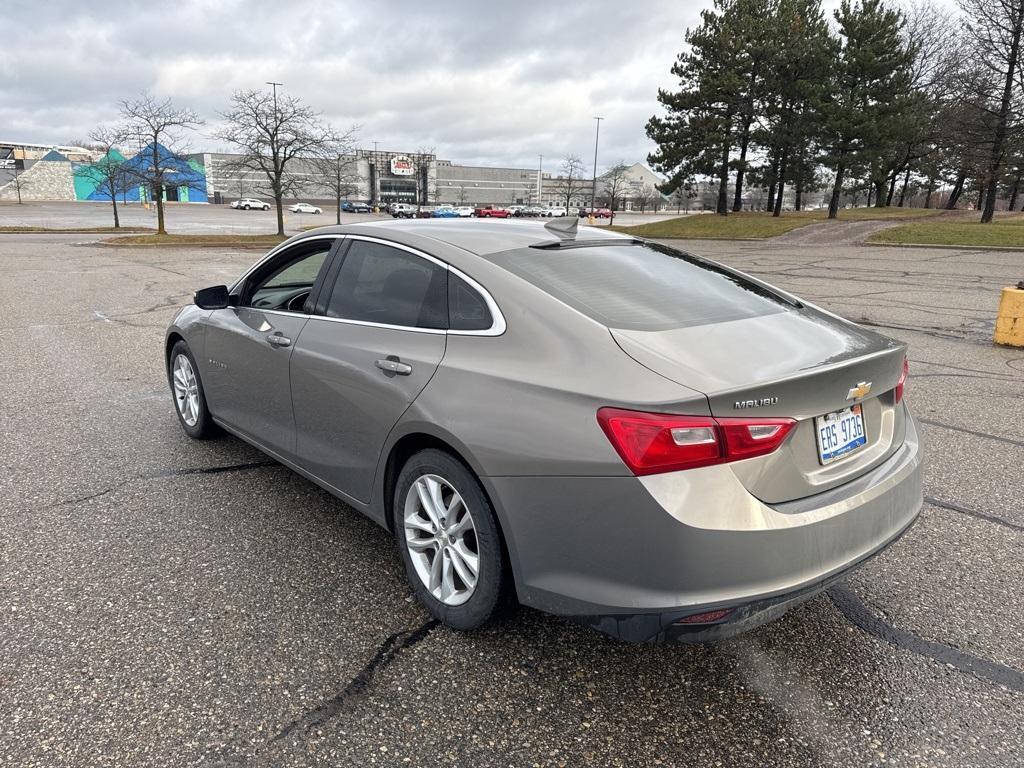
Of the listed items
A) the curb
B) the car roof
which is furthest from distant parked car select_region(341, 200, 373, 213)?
the car roof

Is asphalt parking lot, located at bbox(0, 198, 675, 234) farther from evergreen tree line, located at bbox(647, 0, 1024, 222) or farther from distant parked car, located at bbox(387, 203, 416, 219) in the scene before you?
evergreen tree line, located at bbox(647, 0, 1024, 222)

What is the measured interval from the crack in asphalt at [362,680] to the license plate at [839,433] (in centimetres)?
158

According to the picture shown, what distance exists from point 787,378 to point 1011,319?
25.9ft

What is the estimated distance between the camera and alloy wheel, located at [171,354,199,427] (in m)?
4.64

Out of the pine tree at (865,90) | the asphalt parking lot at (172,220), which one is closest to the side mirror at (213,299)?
the asphalt parking lot at (172,220)

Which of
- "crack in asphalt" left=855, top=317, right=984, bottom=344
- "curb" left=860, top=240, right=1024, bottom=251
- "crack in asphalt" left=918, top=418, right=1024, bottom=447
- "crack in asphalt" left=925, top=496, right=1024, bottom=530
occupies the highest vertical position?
"curb" left=860, top=240, right=1024, bottom=251

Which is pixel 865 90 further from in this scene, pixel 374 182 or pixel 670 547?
pixel 374 182

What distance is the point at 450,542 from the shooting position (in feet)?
8.68

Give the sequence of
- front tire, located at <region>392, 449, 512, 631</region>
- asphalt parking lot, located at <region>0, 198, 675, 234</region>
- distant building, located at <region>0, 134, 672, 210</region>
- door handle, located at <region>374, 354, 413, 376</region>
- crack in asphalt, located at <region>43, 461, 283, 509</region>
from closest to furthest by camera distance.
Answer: front tire, located at <region>392, 449, 512, 631</region> → door handle, located at <region>374, 354, 413, 376</region> → crack in asphalt, located at <region>43, 461, 283, 509</region> → asphalt parking lot, located at <region>0, 198, 675, 234</region> → distant building, located at <region>0, 134, 672, 210</region>

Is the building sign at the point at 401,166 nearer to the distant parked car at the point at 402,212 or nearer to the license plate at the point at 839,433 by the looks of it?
the distant parked car at the point at 402,212

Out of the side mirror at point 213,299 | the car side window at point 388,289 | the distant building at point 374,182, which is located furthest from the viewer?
the distant building at point 374,182

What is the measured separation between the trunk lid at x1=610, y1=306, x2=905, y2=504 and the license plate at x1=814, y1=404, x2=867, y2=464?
0.09ft

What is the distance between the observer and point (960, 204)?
223 feet

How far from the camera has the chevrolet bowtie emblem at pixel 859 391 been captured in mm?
2359
